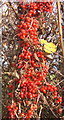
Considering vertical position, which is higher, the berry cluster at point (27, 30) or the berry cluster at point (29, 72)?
the berry cluster at point (27, 30)

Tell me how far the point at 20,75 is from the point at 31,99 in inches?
6.8

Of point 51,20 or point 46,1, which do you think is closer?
point 46,1

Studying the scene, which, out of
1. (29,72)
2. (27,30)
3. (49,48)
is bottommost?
(29,72)

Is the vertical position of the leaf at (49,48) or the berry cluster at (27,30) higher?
the berry cluster at (27,30)

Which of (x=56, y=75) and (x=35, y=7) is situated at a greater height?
(x=35, y=7)

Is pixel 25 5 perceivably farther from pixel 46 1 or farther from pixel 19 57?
pixel 19 57

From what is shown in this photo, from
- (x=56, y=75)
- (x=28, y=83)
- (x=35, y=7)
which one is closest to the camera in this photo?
(x=28, y=83)

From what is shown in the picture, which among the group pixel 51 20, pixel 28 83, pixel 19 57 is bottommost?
pixel 28 83

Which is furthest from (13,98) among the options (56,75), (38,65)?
(56,75)

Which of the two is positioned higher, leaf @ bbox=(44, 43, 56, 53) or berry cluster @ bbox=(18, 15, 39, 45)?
berry cluster @ bbox=(18, 15, 39, 45)

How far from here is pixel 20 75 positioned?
1184 mm

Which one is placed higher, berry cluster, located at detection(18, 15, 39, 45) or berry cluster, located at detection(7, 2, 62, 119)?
berry cluster, located at detection(18, 15, 39, 45)

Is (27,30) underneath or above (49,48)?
above

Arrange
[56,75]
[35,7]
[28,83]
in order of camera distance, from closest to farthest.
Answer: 1. [28,83]
2. [35,7]
3. [56,75]
